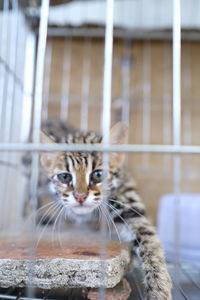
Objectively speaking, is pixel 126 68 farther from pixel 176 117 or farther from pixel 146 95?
pixel 176 117

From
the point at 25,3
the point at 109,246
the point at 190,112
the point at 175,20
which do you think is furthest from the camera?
the point at 190,112

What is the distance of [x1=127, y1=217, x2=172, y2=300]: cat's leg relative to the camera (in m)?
0.57

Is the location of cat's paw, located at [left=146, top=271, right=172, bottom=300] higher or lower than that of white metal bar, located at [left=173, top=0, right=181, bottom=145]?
lower

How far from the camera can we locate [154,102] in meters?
1.53

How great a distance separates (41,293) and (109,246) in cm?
17

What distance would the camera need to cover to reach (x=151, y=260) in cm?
63

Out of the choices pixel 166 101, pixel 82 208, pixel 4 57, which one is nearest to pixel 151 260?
pixel 82 208

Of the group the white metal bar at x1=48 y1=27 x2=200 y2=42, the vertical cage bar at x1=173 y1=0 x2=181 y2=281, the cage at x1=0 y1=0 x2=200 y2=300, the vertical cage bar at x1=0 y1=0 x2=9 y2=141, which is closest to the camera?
the vertical cage bar at x1=173 y1=0 x2=181 y2=281

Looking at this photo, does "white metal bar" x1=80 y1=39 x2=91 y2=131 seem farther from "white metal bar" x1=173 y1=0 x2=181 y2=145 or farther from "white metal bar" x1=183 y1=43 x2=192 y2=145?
"white metal bar" x1=173 y1=0 x2=181 y2=145

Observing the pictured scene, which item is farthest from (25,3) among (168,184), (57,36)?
(168,184)

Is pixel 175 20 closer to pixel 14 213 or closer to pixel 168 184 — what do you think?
pixel 14 213

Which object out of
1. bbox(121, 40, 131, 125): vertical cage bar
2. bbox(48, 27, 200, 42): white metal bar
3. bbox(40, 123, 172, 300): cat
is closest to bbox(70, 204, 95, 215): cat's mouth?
bbox(40, 123, 172, 300): cat

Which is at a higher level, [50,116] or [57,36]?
[57,36]

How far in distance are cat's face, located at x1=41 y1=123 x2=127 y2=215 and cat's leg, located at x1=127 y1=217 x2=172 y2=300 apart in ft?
0.41
